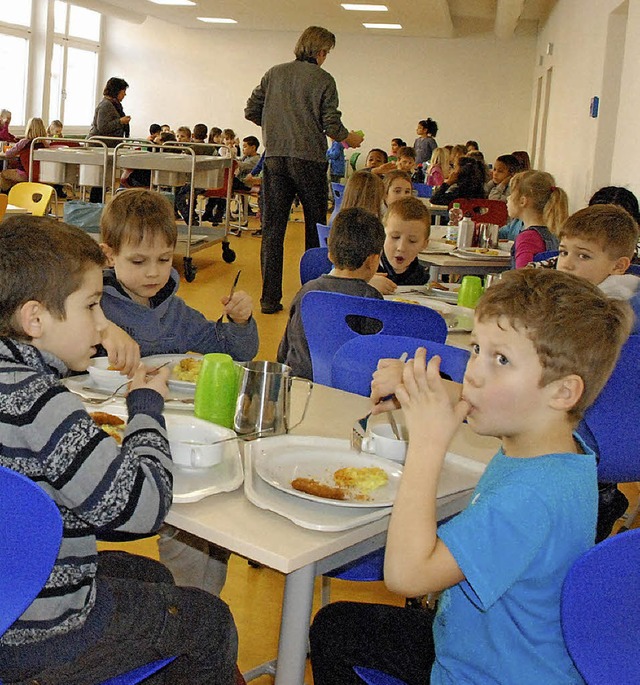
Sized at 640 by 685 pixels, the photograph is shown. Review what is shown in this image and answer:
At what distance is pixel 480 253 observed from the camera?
440cm

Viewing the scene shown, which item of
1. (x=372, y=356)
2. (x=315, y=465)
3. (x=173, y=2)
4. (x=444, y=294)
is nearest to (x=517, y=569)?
(x=315, y=465)

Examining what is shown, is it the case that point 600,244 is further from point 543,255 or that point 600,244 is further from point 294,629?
point 294,629

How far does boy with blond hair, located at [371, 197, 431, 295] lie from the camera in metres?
3.74

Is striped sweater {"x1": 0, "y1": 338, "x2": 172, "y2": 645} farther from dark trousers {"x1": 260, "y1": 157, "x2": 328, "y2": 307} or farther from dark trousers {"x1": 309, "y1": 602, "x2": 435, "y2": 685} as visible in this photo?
dark trousers {"x1": 260, "y1": 157, "x2": 328, "y2": 307}

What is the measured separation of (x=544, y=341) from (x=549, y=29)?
43.6 ft

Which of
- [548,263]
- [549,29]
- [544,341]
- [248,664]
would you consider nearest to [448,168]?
[549,29]

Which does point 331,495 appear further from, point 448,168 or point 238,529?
→ point 448,168

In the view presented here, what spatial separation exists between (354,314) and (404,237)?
1522mm

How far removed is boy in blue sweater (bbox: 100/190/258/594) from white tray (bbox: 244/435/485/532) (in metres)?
0.80

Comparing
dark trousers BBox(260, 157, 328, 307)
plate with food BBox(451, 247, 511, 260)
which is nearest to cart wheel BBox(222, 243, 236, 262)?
dark trousers BBox(260, 157, 328, 307)

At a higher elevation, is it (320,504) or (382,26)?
(382,26)

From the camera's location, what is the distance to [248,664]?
219 cm

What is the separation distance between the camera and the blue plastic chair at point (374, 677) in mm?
1396

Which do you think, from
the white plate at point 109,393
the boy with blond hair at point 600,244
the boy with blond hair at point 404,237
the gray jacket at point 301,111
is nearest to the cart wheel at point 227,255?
the gray jacket at point 301,111
